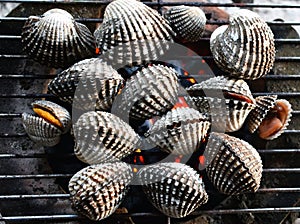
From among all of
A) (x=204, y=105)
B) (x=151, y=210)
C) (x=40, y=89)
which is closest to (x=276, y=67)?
(x=204, y=105)

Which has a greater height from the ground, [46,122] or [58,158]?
[46,122]

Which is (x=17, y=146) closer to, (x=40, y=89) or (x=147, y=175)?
(x=40, y=89)

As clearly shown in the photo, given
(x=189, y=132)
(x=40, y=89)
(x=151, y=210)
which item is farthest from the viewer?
(x=40, y=89)

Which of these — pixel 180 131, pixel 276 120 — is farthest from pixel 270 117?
pixel 180 131

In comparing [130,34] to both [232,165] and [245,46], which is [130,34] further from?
[232,165]

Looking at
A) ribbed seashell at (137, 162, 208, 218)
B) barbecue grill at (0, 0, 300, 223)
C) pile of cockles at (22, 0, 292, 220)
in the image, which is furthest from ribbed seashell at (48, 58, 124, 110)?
ribbed seashell at (137, 162, 208, 218)

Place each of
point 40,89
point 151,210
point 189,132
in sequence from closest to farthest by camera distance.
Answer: point 189,132, point 151,210, point 40,89

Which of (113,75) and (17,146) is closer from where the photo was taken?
(113,75)
